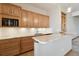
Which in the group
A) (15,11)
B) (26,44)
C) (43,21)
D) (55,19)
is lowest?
(26,44)

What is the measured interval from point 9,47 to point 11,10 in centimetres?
135

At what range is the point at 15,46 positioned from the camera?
13.5 feet

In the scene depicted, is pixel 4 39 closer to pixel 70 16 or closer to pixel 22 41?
pixel 22 41

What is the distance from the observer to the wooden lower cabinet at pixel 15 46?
11.9 ft

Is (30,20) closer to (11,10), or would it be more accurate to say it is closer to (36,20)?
(36,20)

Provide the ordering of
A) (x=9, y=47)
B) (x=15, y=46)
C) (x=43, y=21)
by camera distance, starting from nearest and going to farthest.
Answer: (x=9, y=47), (x=15, y=46), (x=43, y=21)

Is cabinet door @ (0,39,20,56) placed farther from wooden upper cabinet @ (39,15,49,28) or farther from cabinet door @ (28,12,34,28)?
wooden upper cabinet @ (39,15,49,28)

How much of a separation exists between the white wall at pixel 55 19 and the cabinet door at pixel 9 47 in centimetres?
357

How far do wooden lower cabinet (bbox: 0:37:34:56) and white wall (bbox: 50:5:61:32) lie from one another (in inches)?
106

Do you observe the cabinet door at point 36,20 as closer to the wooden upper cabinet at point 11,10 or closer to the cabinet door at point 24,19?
the cabinet door at point 24,19

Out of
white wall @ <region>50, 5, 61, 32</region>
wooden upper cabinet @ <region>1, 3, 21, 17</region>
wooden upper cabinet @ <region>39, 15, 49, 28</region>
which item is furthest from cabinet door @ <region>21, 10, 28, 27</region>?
white wall @ <region>50, 5, 61, 32</region>

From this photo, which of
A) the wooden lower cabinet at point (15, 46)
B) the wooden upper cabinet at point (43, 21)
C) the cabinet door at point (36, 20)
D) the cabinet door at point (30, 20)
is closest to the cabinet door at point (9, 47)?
the wooden lower cabinet at point (15, 46)

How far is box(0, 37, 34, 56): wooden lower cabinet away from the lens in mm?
3619

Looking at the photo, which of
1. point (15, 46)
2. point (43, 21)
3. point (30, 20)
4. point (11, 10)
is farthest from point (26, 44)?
point (43, 21)
